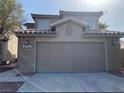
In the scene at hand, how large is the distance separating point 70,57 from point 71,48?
2.46 ft

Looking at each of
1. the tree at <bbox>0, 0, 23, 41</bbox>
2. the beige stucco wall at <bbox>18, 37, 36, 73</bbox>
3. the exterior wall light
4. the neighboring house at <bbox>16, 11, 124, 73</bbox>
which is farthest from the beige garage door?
the tree at <bbox>0, 0, 23, 41</bbox>

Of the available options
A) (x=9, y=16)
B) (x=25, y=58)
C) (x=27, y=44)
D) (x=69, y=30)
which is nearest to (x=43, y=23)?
(x=9, y=16)

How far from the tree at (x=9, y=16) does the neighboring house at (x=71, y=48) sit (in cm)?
851

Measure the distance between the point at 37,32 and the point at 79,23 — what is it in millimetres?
3522

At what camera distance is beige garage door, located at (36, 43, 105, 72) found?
15.1m

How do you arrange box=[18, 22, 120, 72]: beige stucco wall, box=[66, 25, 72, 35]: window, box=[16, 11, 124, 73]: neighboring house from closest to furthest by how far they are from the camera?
box=[18, 22, 120, 72]: beige stucco wall < box=[16, 11, 124, 73]: neighboring house < box=[66, 25, 72, 35]: window

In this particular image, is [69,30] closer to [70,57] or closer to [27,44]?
[70,57]

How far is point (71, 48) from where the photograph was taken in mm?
15328

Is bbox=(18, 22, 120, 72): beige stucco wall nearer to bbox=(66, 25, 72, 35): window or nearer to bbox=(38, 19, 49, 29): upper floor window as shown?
bbox=(66, 25, 72, 35): window

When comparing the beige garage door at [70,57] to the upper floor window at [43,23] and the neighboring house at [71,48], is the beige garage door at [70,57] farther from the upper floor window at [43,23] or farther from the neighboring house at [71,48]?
the upper floor window at [43,23]

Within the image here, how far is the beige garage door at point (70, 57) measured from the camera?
15.1m

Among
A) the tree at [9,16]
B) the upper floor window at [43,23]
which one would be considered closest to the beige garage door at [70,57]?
the upper floor window at [43,23]

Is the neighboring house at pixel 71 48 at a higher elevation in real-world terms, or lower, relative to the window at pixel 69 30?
lower

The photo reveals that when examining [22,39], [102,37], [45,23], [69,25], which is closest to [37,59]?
[22,39]
